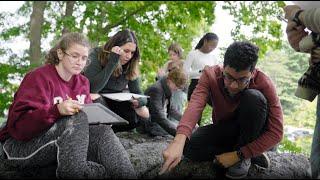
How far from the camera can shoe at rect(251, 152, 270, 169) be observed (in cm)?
175

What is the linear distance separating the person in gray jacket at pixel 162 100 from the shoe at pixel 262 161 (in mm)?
793

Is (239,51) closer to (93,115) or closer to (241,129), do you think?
(241,129)

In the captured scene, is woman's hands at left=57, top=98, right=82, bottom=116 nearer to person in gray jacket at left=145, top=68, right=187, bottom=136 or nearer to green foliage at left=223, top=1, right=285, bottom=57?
person in gray jacket at left=145, top=68, right=187, bottom=136

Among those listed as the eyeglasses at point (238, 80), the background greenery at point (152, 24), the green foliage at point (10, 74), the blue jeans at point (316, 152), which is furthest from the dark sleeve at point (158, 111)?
the background greenery at point (152, 24)

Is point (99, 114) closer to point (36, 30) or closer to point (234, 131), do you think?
point (234, 131)

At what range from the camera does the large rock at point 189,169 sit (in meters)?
1.50

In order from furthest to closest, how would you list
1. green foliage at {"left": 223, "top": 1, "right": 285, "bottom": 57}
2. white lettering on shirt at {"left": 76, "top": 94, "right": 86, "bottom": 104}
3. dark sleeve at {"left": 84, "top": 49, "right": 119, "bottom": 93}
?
green foliage at {"left": 223, "top": 1, "right": 285, "bottom": 57} < dark sleeve at {"left": 84, "top": 49, "right": 119, "bottom": 93} < white lettering on shirt at {"left": 76, "top": 94, "right": 86, "bottom": 104}

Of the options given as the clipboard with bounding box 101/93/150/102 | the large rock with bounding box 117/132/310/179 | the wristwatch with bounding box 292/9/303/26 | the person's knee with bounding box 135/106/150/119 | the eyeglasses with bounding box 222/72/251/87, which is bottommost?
the large rock with bounding box 117/132/310/179

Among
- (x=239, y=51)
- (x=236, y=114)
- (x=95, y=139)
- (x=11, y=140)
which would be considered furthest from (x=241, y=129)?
(x=11, y=140)

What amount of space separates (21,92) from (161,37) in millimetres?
4300

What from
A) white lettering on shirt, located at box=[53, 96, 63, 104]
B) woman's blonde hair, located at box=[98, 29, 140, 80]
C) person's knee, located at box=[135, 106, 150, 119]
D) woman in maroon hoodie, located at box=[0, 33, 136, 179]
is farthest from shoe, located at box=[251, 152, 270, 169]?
woman's blonde hair, located at box=[98, 29, 140, 80]

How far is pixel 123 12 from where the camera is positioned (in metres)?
5.34

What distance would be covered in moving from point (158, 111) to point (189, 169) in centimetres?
79

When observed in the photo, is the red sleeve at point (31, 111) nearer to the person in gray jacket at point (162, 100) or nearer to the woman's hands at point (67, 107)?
the woman's hands at point (67, 107)
